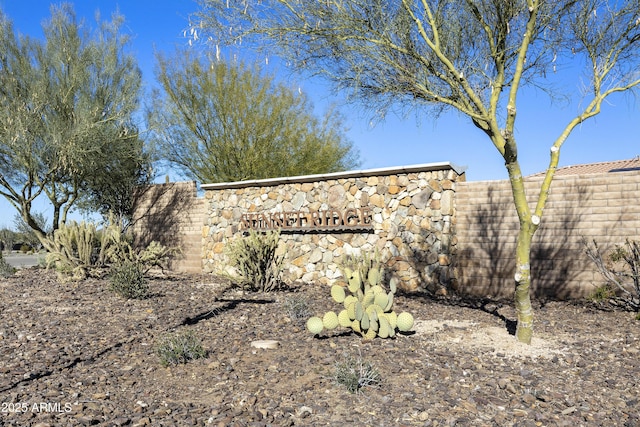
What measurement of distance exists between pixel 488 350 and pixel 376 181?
645cm

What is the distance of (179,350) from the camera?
257 inches

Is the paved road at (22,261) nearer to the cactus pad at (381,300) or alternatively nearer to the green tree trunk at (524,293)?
the cactus pad at (381,300)

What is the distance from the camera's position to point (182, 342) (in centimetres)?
672

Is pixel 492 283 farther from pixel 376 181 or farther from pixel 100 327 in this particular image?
pixel 100 327

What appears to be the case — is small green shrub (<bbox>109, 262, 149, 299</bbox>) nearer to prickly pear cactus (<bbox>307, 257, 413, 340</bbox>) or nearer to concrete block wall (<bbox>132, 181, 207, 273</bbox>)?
prickly pear cactus (<bbox>307, 257, 413, 340</bbox>)

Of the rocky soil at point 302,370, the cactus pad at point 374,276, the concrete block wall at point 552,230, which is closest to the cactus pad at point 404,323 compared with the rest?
the rocky soil at point 302,370

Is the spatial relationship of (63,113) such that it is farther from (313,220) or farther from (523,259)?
(523,259)

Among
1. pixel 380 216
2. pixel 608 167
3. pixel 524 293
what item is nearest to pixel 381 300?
pixel 524 293

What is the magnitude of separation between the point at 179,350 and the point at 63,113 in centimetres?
1318

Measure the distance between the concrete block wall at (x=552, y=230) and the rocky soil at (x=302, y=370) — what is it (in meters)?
1.10

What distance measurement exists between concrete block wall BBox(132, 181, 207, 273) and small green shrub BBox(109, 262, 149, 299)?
5.69 m

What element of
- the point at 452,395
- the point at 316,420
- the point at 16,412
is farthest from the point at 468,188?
the point at 16,412

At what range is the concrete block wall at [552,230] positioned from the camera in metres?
10.5

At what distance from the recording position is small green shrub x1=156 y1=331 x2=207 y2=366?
6441mm
